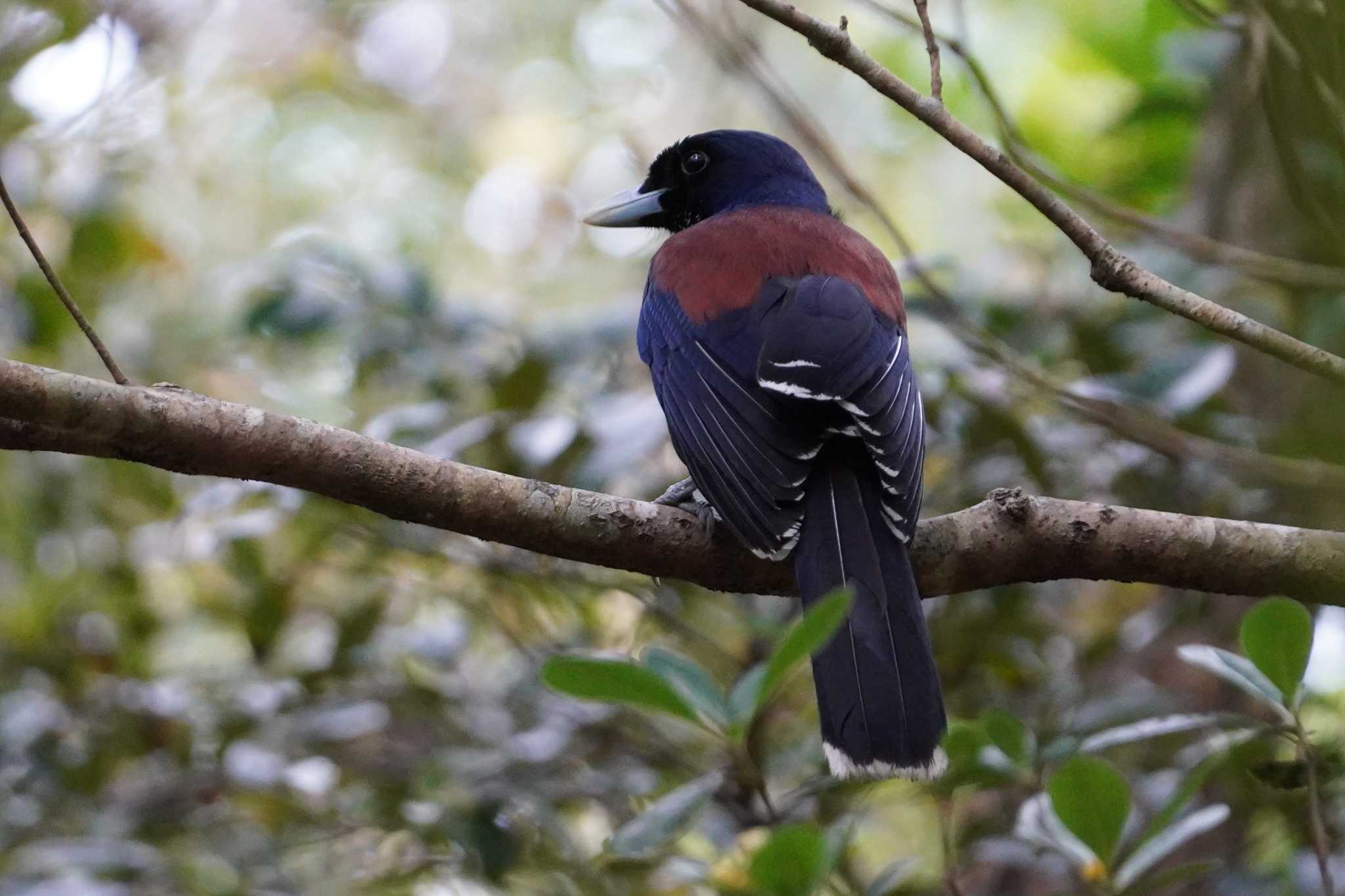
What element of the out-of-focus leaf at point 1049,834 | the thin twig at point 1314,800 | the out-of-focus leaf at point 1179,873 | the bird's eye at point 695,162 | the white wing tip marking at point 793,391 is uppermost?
the bird's eye at point 695,162

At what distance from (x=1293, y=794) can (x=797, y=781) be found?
1.21 meters

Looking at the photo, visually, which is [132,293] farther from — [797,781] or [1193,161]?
[1193,161]

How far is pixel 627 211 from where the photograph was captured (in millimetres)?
4230

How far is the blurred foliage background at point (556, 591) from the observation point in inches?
112

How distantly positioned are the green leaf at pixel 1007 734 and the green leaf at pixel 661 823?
0.50m

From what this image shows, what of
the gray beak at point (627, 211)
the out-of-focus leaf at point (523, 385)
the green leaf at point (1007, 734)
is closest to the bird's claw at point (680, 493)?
the out-of-focus leaf at point (523, 385)

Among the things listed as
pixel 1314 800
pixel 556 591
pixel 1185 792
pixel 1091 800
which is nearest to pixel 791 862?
pixel 1091 800

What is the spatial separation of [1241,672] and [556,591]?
6.96 ft

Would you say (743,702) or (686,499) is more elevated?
(686,499)

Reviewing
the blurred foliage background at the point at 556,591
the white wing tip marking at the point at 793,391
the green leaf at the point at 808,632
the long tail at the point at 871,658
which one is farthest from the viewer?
the blurred foliage background at the point at 556,591

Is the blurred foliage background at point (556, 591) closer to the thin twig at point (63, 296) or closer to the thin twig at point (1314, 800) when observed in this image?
the thin twig at point (1314, 800)

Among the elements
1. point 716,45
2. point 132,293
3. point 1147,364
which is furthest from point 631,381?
point 132,293

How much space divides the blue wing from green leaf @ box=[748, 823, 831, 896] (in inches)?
25.5

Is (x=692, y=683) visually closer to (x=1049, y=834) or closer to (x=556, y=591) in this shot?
(x=1049, y=834)
